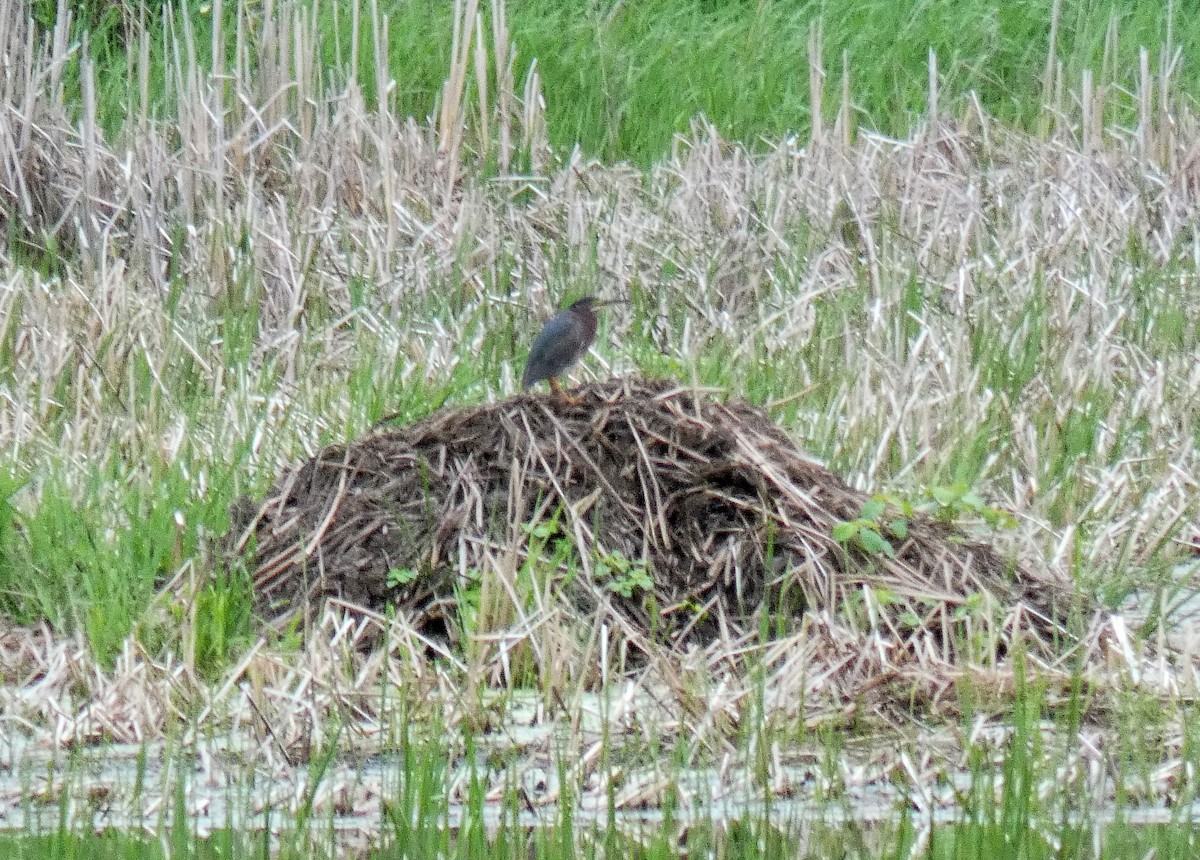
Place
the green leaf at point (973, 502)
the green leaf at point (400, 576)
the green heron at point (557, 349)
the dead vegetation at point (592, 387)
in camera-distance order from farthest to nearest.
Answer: the green heron at point (557, 349) → the green leaf at point (973, 502) → the green leaf at point (400, 576) → the dead vegetation at point (592, 387)

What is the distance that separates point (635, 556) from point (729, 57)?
19.9 feet

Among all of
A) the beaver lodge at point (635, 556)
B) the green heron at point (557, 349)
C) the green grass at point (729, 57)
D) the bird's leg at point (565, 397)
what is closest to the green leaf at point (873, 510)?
the beaver lodge at point (635, 556)

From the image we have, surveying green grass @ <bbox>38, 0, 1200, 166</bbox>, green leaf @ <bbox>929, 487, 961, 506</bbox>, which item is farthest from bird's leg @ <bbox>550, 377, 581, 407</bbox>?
green grass @ <bbox>38, 0, 1200, 166</bbox>

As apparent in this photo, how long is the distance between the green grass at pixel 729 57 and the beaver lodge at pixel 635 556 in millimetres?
4150

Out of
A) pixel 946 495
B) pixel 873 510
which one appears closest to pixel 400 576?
pixel 873 510

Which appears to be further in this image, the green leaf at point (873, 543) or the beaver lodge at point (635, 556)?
the green leaf at point (873, 543)

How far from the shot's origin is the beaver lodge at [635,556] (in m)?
4.37

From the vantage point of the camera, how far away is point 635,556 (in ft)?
15.6

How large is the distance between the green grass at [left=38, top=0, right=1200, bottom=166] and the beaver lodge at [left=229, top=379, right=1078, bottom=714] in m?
4.15

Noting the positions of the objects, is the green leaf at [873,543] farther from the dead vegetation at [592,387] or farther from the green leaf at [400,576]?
the green leaf at [400,576]

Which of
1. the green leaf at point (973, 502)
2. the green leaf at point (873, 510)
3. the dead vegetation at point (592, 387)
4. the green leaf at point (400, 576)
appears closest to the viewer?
the dead vegetation at point (592, 387)

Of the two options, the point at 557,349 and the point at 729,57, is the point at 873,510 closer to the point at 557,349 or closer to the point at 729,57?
the point at 557,349

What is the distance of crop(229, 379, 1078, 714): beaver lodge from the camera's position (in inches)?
172

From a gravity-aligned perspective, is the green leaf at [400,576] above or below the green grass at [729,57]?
below
